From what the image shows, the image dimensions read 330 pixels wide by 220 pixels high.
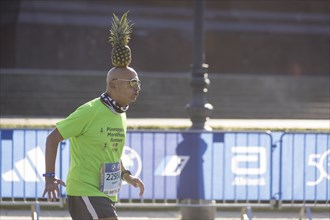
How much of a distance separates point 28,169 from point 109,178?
4164 mm

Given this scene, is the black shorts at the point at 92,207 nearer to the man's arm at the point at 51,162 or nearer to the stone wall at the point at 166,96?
the man's arm at the point at 51,162

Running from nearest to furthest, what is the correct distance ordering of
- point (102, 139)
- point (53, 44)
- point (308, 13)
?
point (102, 139)
point (53, 44)
point (308, 13)

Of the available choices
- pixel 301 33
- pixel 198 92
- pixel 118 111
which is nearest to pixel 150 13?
pixel 301 33

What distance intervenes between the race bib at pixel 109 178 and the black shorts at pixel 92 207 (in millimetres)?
70

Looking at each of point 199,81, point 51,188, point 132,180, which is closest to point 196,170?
point 199,81

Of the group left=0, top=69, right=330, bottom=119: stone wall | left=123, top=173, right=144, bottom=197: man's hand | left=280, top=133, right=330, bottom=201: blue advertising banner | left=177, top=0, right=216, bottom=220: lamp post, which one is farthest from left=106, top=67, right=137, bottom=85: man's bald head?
left=0, top=69, right=330, bottom=119: stone wall

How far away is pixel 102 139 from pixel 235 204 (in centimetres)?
437

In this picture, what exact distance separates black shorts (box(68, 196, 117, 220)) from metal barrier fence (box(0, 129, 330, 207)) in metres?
4.03

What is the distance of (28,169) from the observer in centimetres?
977

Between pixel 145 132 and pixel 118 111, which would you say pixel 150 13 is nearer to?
pixel 145 132

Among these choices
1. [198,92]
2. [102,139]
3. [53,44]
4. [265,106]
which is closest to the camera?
[102,139]

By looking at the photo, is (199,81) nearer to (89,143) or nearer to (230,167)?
(230,167)

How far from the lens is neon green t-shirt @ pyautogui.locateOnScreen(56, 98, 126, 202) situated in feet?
18.9

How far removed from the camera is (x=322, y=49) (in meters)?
32.8
